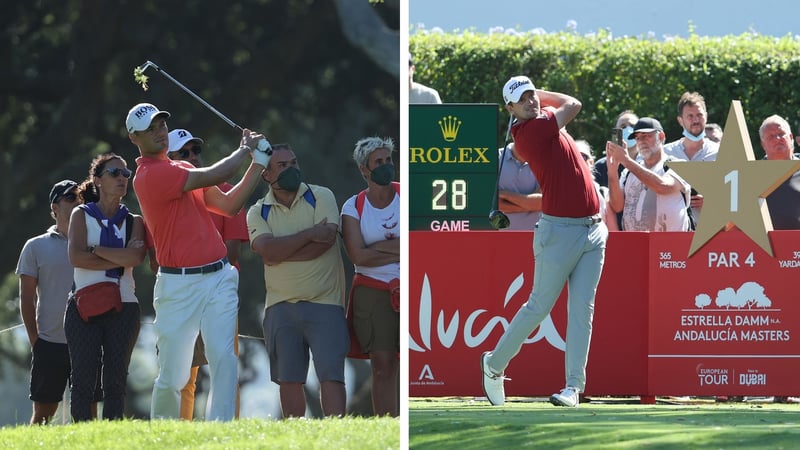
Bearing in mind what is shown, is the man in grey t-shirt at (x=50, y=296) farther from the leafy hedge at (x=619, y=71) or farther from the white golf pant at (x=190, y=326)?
the leafy hedge at (x=619, y=71)

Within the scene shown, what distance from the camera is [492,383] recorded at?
9375 millimetres

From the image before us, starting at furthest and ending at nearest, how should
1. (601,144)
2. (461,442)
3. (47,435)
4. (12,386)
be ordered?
(12,386), (601,144), (47,435), (461,442)

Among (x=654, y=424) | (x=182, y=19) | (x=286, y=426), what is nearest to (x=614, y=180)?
(x=654, y=424)

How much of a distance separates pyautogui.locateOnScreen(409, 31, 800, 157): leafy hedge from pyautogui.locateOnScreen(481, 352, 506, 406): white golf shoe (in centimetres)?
733

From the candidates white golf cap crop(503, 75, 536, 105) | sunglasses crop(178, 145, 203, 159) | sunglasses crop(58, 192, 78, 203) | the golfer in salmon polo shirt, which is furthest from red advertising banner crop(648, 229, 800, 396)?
sunglasses crop(58, 192, 78, 203)

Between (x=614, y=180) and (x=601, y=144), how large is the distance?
18.9 ft

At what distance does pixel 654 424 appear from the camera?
26.6 ft

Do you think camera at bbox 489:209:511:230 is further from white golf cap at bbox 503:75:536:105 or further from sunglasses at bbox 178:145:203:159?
sunglasses at bbox 178:145:203:159

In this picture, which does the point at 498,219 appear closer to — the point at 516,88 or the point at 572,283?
the point at 572,283

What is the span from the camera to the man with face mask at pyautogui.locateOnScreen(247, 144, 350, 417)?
8883 mm

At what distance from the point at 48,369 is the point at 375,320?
7.10 ft

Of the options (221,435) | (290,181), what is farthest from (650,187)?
(221,435)

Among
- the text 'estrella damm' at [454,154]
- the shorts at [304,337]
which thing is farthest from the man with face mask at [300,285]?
the text 'estrella damm' at [454,154]

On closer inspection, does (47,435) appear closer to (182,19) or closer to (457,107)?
(457,107)
